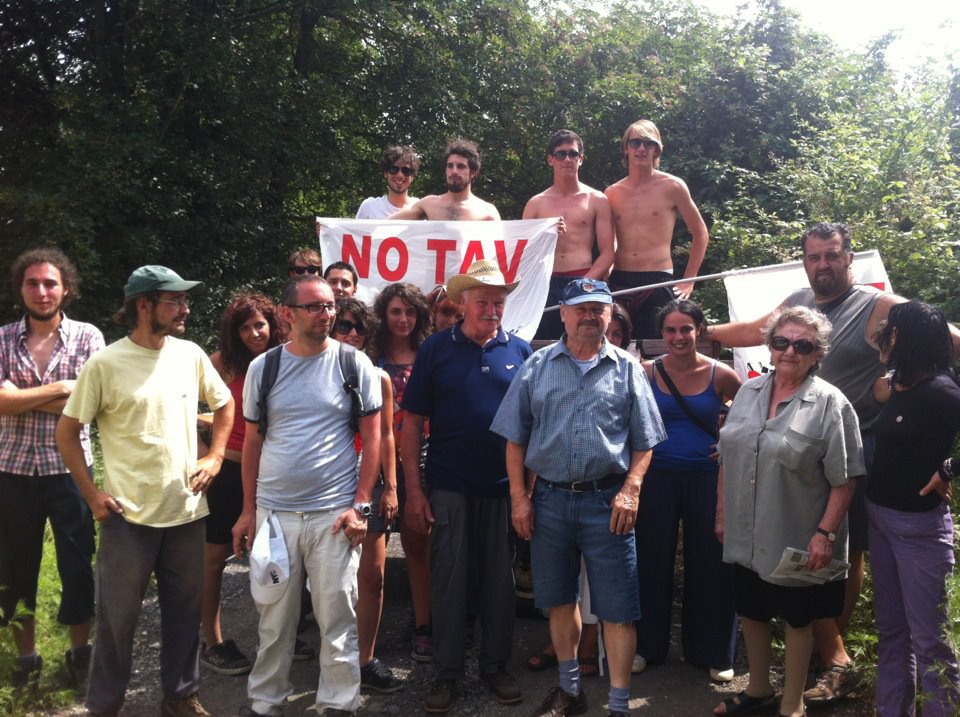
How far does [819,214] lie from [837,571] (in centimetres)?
657

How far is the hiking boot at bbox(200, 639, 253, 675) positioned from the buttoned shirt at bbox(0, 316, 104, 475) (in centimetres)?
132

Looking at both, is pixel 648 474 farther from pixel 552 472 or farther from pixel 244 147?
pixel 244 147

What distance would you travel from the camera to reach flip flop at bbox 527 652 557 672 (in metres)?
5.11

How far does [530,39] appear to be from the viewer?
1688 cm

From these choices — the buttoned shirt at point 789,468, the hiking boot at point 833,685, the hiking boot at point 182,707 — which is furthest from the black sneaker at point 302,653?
the hiking boot at point 833,685

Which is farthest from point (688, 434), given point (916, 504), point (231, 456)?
point (231, 456)

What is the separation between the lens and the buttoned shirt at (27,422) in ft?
15.2

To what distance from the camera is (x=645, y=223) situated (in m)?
6.66

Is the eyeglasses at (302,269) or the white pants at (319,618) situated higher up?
the eyeglasses at (302,269)

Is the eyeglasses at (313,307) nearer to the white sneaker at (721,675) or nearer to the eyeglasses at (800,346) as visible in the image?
the eyeglasses at (800,346)

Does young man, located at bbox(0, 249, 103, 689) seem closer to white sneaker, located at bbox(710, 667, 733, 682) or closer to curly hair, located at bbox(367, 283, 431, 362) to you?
curly hair, located at bbox(367, 283, 431, 362)

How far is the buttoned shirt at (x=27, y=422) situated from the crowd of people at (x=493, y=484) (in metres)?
0.01

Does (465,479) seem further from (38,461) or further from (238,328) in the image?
(38,461)

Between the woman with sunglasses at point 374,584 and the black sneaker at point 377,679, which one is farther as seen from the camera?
the black sneaker at point 377,679
